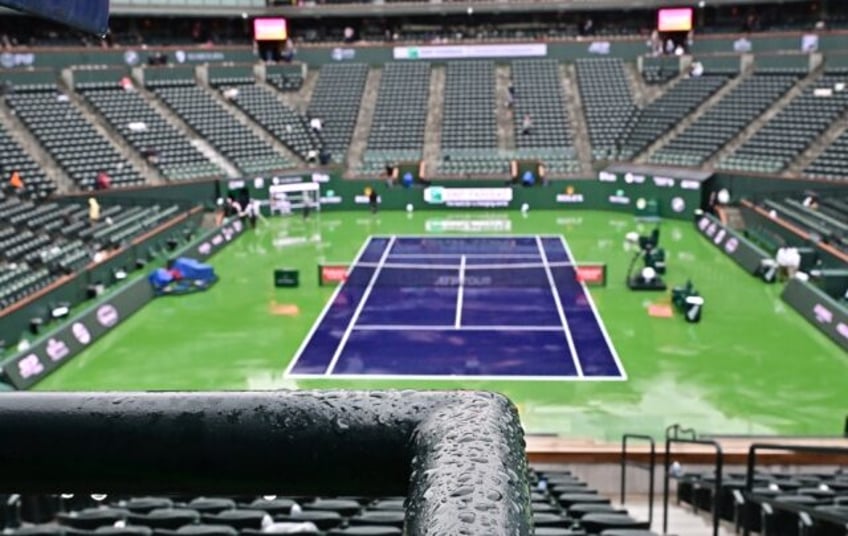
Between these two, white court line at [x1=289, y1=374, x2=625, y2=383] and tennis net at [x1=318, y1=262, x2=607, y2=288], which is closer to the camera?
white court line at [x1=289, y1=374, x2=625, y2=383]

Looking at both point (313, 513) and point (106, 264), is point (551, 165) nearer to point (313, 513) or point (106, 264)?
point (106, 264)

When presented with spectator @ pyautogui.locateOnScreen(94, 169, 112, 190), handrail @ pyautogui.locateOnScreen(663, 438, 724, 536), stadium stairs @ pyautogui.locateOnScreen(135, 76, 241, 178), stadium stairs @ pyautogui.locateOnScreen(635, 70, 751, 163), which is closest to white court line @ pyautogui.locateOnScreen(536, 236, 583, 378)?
handrail @ pyautogui.locateOnScreen(663, 438, 724, 536)

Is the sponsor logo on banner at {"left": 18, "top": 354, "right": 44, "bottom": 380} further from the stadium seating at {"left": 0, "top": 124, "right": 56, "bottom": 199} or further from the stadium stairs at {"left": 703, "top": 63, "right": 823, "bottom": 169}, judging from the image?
the stadium stairs at {"left": 703, "top": 63, "right": 823, "bottom": 169}

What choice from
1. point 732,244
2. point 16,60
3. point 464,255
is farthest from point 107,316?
point 16,60

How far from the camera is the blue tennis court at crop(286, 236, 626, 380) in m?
20.4

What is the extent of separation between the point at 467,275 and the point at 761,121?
21.9 m

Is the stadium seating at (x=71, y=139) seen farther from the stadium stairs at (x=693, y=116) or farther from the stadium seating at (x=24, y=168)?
the stadium stairs at (x=693, y=116)

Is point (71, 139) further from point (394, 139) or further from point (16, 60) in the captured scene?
point (394, 139)

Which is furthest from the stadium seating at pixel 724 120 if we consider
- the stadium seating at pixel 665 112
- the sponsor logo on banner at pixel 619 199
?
the sponsor logo on banner at pixel 619 199

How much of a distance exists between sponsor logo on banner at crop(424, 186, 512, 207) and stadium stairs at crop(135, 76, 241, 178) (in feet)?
29.6

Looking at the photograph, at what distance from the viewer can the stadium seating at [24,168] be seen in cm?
3494

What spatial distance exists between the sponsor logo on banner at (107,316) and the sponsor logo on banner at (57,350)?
80.6 inches

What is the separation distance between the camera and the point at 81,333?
22.0m

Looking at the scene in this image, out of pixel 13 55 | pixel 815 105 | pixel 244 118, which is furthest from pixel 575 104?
pixel 13 55
